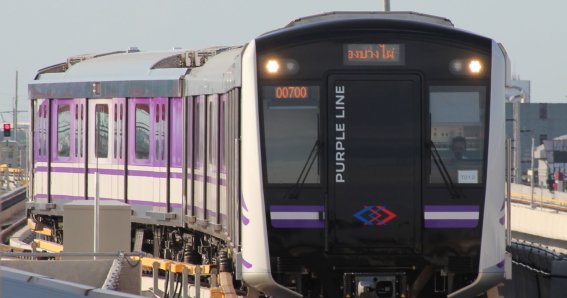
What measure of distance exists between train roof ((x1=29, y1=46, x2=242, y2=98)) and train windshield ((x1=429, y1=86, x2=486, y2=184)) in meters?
5.65

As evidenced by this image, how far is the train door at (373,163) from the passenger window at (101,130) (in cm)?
1221

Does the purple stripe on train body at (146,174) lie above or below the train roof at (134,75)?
below

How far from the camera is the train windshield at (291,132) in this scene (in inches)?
640

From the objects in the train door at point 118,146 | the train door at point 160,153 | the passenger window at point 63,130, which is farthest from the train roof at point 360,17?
the passenger window at point 63,130

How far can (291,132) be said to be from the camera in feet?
53.6

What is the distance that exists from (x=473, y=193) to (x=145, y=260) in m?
10.2

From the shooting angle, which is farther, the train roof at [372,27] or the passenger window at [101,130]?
the passenger window at [101,130]

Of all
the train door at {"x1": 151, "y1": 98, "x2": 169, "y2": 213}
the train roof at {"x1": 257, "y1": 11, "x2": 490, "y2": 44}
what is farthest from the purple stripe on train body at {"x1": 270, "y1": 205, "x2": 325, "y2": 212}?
the train door at {"x1": 151, "y1": 98, "x2": 169, "y2": 213}

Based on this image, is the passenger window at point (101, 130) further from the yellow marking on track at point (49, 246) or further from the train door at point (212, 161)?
the train door at point (212, 161)

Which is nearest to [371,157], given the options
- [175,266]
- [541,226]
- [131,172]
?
[175,266]

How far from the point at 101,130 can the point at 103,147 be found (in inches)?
12.7

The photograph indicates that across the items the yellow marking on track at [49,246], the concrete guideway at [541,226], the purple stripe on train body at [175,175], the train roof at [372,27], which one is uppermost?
the train roof at [372,27]

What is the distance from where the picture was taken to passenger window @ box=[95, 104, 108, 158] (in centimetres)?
2802

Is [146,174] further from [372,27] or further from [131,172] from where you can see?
[372,27]
